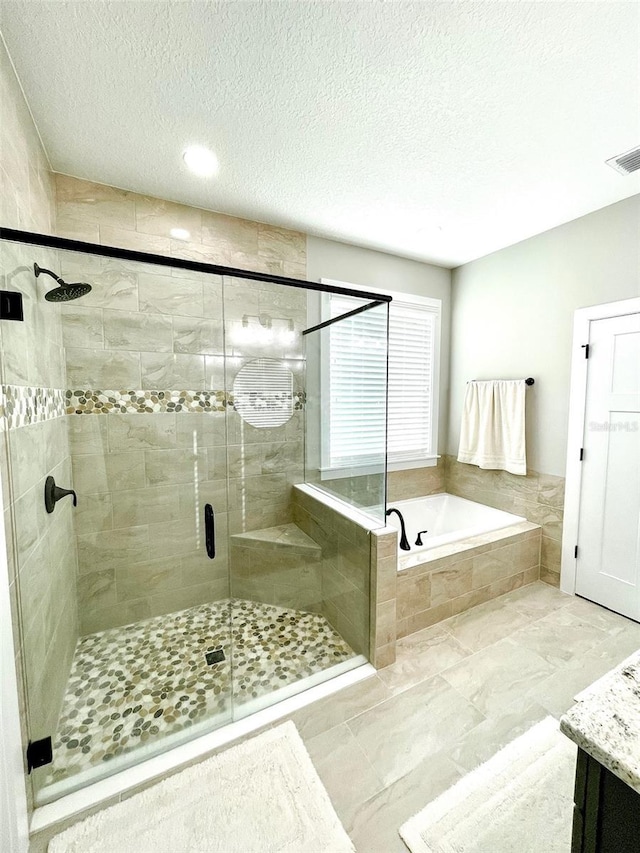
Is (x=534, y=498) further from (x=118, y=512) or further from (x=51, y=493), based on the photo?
(x=51, y=493)

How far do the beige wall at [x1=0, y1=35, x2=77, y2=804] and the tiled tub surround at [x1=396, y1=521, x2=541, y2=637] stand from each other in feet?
5.55

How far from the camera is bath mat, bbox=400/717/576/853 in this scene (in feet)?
3.62

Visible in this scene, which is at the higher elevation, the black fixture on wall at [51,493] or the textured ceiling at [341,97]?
the textured ceiling at [341,97]

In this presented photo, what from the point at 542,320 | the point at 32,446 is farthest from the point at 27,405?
the point at 542,320

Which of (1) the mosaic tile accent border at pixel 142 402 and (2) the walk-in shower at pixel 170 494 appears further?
(1) the mosaic tile accent border at pixel 142 402

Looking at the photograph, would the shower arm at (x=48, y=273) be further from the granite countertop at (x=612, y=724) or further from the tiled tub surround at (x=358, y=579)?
the granite countertop at (x=612, y=724)

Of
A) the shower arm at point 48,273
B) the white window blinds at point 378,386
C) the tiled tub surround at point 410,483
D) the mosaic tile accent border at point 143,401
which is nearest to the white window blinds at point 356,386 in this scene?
the white window blinds at point 378,386

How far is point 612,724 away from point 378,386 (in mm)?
1941

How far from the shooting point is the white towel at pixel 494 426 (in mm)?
2740

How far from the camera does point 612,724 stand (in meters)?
0.59

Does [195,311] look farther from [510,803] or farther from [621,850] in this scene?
[510,803]

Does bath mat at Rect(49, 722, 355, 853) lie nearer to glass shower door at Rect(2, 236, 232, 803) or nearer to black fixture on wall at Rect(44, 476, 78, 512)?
glass shower door at Rect(2, 236, 232, 803)

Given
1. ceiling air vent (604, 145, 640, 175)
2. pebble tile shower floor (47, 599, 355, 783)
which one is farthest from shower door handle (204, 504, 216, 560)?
ceiling air vent (604, 145, 640, 175)

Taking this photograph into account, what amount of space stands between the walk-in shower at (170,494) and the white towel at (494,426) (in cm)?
120
